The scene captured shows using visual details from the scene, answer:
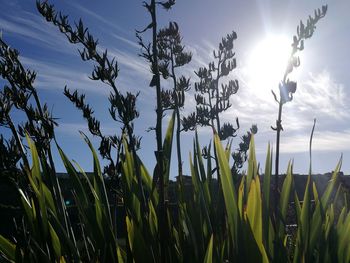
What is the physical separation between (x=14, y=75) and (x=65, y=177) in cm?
1306

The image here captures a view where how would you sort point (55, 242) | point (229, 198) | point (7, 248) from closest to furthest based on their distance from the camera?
1. point (229, 198)
2. point (55, 242)
3. point (7, 248)

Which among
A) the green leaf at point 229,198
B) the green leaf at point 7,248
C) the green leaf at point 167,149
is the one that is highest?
the green leaf at point 167,149

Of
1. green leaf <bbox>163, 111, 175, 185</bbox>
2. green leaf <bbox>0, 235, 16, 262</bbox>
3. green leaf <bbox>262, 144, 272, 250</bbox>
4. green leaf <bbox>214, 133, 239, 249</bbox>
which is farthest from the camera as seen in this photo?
green leaf <bbox>163, 111, 175, 185</bbox>

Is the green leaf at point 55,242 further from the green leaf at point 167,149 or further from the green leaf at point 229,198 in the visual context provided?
the green leaf at point 229,198

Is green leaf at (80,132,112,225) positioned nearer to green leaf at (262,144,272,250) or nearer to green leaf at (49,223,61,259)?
green leaf at (49,223,61,259)

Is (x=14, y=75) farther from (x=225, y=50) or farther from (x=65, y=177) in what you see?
(x=65, y=177)

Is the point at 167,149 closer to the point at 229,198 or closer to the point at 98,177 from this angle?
the point at 98,177

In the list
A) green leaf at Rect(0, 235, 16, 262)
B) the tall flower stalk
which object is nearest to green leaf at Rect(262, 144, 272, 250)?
the tall flower stalk

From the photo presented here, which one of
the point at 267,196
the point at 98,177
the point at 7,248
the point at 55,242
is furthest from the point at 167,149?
the point at 7,248

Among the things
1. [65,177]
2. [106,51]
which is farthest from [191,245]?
[65,177]

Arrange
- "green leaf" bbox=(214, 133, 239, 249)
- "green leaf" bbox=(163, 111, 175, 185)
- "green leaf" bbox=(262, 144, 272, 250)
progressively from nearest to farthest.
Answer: "green leaf" bbox=(214, 133, 239, 249) → "green leaf" bbox=(262, 144, 272, 250) → "green leaf" bbox=(163, 111, 175, 185)

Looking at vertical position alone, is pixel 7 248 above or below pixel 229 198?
below

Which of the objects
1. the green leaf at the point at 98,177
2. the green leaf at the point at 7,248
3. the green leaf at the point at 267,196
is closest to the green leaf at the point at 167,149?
the green leaf at the point at 98,177

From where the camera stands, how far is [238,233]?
1413 millimetres
